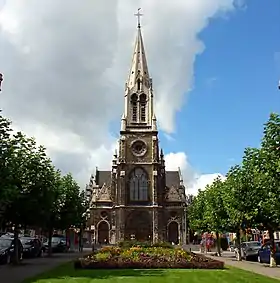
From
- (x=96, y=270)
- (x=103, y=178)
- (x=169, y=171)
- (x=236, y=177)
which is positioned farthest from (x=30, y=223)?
(x=169, y=171)

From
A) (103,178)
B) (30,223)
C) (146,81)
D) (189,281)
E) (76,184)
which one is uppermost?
(146,81)

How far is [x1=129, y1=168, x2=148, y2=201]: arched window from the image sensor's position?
329 ft

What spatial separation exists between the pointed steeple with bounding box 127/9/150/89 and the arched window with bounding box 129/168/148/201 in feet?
68.4

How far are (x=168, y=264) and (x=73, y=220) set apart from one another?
85.4ft

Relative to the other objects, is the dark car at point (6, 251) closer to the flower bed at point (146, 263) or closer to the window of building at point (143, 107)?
the flower bed at point (146, 263)

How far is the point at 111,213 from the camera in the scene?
10325 centimetres

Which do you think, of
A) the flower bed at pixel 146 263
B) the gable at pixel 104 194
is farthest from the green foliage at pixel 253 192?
the gable at pixel 104 194

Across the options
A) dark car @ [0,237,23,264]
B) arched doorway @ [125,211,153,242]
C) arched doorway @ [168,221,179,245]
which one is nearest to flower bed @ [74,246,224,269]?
dark car @ [0,237,23,264]

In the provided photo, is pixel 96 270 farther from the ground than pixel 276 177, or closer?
closer

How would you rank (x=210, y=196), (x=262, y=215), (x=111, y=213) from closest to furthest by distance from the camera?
1. (x=262, y=215)
2. (x=210, y=196)
3. (x=111, y=213)

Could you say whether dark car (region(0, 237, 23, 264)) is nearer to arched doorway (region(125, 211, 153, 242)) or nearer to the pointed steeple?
arched doorway (region(125, 211, 153, 242))

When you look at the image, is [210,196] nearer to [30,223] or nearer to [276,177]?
[30,223]

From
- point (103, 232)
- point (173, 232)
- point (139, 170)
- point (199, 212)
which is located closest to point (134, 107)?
point (139, 170)

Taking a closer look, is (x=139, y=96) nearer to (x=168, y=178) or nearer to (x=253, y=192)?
(x=168, y=178)
